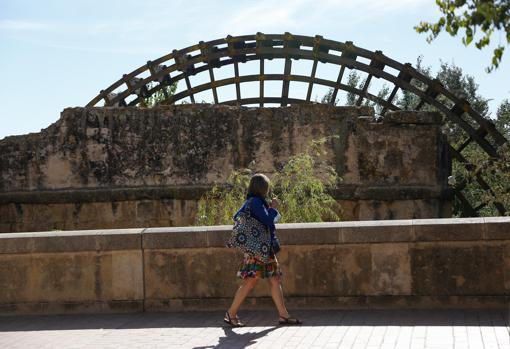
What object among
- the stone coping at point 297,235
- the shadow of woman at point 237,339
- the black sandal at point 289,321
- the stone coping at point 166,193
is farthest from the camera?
the stone coping at point 166,193

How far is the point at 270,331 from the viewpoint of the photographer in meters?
6.31

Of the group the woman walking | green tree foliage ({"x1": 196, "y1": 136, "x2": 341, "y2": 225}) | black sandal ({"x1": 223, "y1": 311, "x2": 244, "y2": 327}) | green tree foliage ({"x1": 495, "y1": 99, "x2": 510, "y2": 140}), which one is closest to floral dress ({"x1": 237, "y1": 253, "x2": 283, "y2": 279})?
the woman walking

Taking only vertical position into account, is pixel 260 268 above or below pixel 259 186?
below

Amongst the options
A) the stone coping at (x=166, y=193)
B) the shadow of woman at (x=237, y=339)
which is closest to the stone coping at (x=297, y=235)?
the shadow of woman at (x=237, y=339)

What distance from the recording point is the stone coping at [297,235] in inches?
271

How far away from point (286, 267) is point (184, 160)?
7.68 meters

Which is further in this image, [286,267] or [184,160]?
[184,160]

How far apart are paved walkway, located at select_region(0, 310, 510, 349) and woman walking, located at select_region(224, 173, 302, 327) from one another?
13 centimetres

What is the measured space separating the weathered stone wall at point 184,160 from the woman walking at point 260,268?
25.3 feet

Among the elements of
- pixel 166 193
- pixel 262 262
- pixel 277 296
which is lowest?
pixel 277 296

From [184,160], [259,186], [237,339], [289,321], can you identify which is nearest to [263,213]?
[259,186]

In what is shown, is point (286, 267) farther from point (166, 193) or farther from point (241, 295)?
point (166, 193)

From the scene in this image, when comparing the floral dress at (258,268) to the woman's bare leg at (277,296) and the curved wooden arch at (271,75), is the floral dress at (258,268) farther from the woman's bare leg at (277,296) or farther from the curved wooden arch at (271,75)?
the curved wooden arch at (271,75)

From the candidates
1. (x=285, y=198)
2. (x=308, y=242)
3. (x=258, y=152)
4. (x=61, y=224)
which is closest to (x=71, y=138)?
(x=61, y=224)
